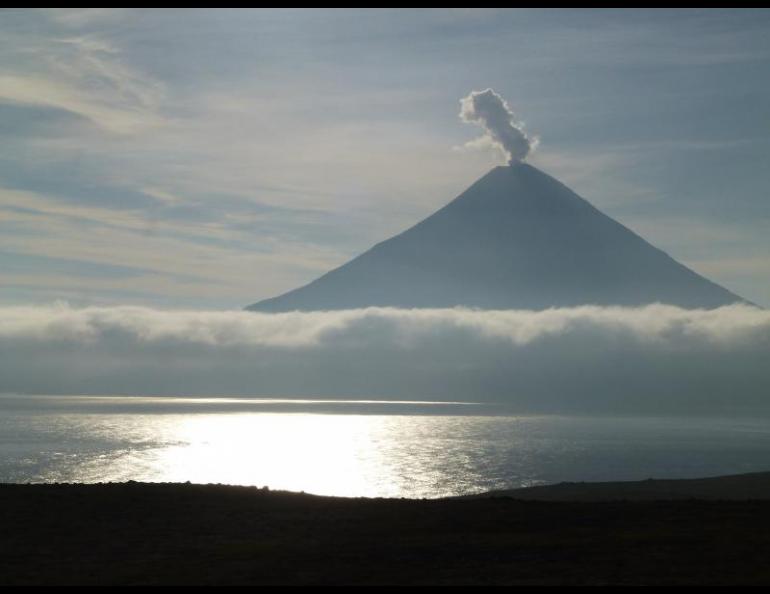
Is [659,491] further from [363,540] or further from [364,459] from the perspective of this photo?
[364,459]

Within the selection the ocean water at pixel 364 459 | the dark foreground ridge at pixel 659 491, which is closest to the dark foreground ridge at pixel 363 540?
the dark foreground ridge at pixel 659 491

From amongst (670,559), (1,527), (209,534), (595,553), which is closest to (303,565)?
(209,534)

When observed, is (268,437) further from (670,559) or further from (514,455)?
(670,559)

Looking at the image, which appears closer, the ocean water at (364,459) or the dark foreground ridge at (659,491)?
the dark foreground ridge at (659,491)

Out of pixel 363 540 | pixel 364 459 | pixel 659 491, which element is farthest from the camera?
pixel 364 459

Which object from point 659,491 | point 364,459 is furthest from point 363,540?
point 364,459

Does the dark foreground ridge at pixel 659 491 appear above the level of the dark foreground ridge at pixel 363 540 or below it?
below

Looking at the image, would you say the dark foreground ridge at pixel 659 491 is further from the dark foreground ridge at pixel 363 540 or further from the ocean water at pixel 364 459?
the ocean water at pixel 364 459

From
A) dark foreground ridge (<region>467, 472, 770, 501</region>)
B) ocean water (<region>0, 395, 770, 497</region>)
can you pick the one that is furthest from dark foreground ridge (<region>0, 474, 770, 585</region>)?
ocean water (<region>0, 395, 770, 497</region>)
